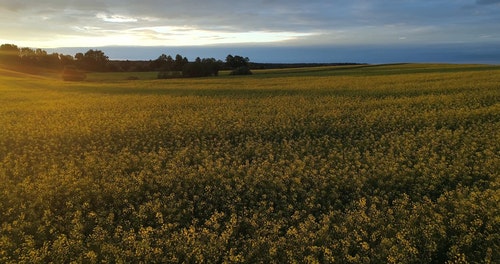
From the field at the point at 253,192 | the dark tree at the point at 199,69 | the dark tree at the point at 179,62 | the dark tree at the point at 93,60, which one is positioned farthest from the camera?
the dark tree at the point at 93,60

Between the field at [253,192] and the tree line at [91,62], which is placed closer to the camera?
the field at [253,192]

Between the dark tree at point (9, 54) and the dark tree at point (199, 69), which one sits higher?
the dark tree at point (9, 54)

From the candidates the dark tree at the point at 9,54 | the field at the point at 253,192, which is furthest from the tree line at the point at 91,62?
the field at the point at 253,192

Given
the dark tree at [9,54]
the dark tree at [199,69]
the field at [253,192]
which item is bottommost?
the field at [253,192]

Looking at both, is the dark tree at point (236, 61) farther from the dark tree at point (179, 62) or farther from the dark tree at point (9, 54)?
the dark tree at point (9, 54)

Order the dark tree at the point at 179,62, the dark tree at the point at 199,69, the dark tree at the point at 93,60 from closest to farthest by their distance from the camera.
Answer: the dark tree at the point at 199,69
the dark tree at the point at 179,62
the dark tree at the point at 93,60

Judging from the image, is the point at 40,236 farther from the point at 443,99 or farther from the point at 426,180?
the point at 443,99

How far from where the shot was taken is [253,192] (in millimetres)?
9922

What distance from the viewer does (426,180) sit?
10523mm

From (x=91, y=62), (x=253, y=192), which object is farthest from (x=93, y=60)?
(x=253, y=192)

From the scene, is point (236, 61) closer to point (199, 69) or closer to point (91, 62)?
point (199, 69)

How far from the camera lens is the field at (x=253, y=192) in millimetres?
7172

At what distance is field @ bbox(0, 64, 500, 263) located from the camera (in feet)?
23.5

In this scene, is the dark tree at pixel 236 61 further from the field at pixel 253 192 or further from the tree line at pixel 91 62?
the field at pixel 253 192
